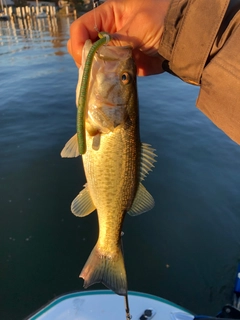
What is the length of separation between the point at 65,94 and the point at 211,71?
924 cm

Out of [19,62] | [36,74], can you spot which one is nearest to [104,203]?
[36,74]

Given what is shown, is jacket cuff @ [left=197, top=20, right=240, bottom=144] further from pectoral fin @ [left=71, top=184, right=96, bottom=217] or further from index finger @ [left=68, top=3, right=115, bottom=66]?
pectoral fin @ [left=71, top=184, right=96, bottom=217]

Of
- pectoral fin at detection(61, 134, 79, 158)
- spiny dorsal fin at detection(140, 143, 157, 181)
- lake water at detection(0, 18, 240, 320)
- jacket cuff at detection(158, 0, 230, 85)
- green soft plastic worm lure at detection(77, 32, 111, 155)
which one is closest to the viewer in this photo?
green soft plastic worm lure at detection(77, 32, 111, 155)

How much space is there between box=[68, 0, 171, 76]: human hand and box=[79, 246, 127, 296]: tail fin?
1.37 metres

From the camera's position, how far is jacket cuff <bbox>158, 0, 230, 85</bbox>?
5.37 ft

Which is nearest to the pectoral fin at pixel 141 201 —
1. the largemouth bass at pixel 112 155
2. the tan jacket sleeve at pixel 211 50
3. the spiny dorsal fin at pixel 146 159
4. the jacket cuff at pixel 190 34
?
the largemouth bass at pixel 112 155

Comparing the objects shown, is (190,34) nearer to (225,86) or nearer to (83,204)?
(225,86)

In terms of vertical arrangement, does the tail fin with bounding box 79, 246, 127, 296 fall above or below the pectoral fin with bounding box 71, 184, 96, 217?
below

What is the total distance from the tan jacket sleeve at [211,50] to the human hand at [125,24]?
12cm

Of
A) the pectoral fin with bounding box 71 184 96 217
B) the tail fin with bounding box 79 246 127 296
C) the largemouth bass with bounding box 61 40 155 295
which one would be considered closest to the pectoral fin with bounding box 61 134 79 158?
the largemouth bass with bounding box 61 40 155 295

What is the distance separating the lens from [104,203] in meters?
1.87

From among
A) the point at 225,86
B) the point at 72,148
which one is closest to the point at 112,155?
the point at 72,148

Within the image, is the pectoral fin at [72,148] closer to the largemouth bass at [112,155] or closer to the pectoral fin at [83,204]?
the largemouth bass at [112,155]

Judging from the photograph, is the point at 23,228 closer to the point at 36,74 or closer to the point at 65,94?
the point at 65,94
